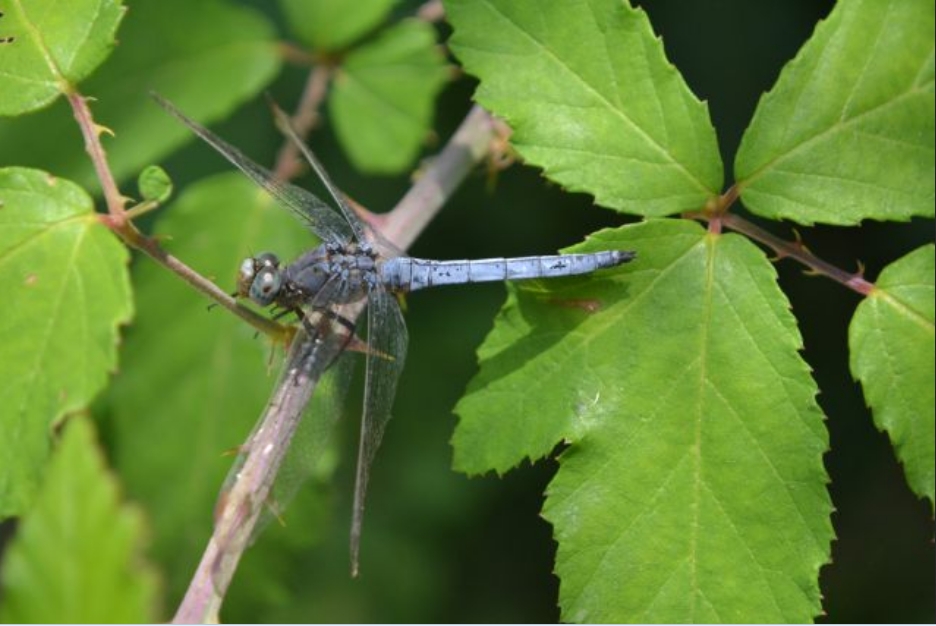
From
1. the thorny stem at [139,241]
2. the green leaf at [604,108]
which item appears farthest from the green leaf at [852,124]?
the thorny stem at [139,241]

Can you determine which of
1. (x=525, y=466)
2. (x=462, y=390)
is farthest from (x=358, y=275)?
(x=525, y=466)

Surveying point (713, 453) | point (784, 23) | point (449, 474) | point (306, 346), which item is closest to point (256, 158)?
point (449, 474)

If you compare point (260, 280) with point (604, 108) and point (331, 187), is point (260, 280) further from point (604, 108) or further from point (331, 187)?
point (604, 108)

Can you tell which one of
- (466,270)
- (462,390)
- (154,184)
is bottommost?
(462,390)

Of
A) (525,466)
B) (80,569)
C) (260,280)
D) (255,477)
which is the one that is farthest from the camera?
(525,466)

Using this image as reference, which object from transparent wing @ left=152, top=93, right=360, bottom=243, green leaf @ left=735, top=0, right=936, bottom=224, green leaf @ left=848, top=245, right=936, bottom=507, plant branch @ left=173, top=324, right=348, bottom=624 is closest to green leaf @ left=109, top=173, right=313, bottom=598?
transparent wing @ left=152, top=93, right=360, bottom=243

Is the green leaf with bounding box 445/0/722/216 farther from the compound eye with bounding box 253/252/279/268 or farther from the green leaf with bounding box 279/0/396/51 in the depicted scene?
the green leaf with bounding box 279/0/396/51
